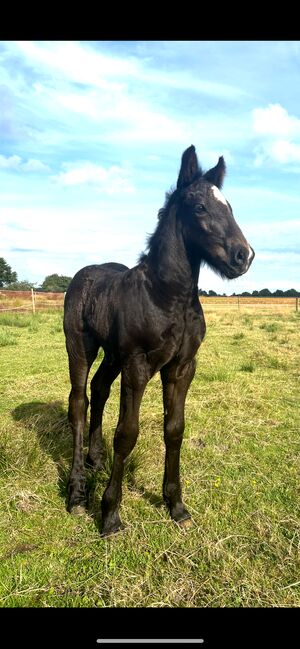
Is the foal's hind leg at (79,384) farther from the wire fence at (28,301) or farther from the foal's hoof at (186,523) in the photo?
the wire fence at (28,301)

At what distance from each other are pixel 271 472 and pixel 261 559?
63.0 inches

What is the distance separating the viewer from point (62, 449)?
16.2 feet

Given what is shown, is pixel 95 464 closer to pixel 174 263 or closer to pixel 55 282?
pixel 174 263

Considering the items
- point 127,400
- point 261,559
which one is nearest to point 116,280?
point 127,400

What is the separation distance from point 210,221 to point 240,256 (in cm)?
33

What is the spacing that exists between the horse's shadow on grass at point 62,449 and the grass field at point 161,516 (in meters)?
0.02

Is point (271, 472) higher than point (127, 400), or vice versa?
point (127, 400)

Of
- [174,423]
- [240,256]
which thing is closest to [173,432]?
[174,423]

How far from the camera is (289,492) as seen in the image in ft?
13.0

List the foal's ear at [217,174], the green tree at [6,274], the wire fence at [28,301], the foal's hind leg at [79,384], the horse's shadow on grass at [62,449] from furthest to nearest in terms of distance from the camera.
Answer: the green tree at [6,274] < the wire fence at [28,301] < the foal's hind leg at [79,384] < the horse's shadow on grass at [62,449] < the foal's ear at [217,174]

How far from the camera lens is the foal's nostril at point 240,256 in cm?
272

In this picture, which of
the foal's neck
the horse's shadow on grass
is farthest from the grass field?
the foal's neck

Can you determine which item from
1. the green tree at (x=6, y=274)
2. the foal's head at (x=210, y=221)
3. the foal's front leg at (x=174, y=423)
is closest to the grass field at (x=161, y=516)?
the foal's front leg at (x=174, y=423)
